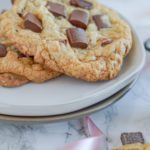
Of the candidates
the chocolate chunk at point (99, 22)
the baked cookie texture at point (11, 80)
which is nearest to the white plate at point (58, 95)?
the baked cookie texture at point (11, 80)

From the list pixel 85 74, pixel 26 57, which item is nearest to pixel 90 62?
pixel 85 74

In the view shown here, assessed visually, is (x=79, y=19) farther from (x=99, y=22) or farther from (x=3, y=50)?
(x=3, y=50)

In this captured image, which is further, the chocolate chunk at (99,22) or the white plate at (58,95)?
the chocolate chunk at (99,22)

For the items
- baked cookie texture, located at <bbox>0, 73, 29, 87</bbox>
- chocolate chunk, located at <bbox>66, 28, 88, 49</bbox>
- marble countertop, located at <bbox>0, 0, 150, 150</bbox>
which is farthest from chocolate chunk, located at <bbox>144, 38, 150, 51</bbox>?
baked cookie texture, located at <bbox>0, 73, 29, 87</bbox>

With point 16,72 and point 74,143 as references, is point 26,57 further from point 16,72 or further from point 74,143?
point 74,143

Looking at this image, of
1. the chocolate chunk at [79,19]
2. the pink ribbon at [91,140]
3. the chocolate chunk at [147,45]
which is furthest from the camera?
the chocolate chunk at [147,45]

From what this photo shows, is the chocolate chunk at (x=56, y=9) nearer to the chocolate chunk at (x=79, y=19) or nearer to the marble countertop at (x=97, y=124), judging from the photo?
the chocolate chunk at (x=79, y=19)

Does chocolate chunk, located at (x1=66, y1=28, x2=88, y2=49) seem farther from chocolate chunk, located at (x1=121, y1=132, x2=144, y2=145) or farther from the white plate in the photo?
chocolate chunk, located at (x1=121, y1=132, x2=144, y2=145)
